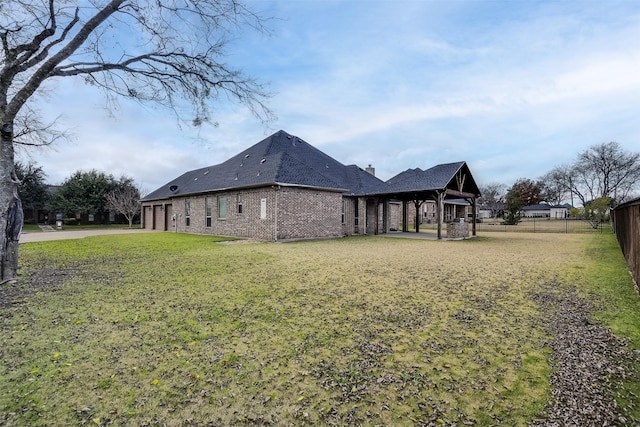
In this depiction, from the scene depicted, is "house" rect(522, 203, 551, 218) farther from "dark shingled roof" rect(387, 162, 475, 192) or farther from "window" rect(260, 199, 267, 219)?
"window" rect(260, 199, 267, 219)

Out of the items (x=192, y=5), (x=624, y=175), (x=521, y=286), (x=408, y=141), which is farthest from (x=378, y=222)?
(x=624, y=175)

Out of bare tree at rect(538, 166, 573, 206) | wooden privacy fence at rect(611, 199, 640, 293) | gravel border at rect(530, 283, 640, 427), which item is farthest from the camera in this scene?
bare tree at rect(538, 166, 573, 206)

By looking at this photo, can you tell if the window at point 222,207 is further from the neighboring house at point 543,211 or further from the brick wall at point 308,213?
the neighboring house at point 543,211

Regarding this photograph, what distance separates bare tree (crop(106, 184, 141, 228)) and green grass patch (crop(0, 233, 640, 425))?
31.0 meters

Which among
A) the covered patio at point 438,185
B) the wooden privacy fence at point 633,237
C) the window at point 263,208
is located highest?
the covered patio at point 438,185

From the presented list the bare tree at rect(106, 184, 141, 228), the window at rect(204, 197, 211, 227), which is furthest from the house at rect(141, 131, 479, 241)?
the bare tree at rect(106, 184, 141, 228)

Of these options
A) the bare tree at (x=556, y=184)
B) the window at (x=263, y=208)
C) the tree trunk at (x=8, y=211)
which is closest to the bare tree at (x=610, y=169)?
the bare tree at (x=556, y=184)

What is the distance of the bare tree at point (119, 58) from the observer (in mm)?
6539

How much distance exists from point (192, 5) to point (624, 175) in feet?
195

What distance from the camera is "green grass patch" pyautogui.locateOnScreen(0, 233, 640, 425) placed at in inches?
97.4

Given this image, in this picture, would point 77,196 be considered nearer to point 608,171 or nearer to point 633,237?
point 633,237

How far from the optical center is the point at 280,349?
349 centimetres

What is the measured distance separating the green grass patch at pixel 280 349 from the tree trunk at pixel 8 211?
0.57 m

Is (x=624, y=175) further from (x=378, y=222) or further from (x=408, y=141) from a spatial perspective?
(x=378, y=222)
